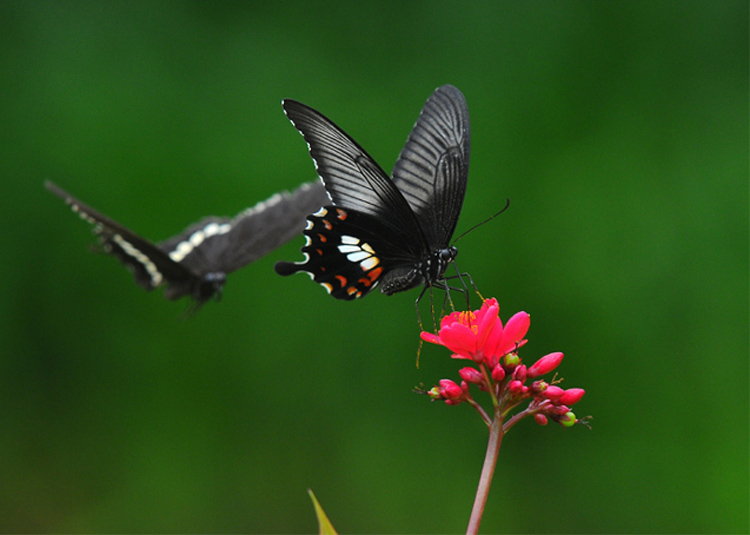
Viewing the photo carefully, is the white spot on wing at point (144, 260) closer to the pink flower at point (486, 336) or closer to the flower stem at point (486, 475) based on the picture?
the pink flower at point (486, 336)

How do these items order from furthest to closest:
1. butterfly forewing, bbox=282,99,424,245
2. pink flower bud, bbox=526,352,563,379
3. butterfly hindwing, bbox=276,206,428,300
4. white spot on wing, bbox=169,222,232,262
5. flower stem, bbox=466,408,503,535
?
white spot on wing, bbox=169,222,232,262 < butterfly hindwing, bbox=276,206,428,300 < butterfly forewing, bbox=282,99,424,245 < pink flower bud, bbox=526,352,563,379 < flower stem, bbox=466,408,503,535

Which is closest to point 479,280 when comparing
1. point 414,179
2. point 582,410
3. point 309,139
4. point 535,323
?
point 535,323

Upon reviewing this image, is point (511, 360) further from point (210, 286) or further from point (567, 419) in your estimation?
point (210, 286)

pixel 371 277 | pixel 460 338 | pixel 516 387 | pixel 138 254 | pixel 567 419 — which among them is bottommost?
pixel 567 419

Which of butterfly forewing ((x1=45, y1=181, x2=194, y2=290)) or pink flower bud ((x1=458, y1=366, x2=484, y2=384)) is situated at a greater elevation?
butterfly forewing ((x1=45, y1=181, x2=194, y2=290))

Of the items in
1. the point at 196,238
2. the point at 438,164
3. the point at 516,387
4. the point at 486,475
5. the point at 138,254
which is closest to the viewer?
the point at 486,475

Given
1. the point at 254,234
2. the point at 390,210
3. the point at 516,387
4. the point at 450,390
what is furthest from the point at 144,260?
the point at 516,387

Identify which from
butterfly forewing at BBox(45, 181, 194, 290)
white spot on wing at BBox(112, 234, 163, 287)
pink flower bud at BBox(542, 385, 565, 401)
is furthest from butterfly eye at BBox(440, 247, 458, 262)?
white spot on wing at BBox(112, 234, 163, 287)

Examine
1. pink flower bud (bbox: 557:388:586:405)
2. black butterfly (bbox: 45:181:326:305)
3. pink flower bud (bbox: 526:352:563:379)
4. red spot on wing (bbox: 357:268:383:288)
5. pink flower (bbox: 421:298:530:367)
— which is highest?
black butterfly (bbox: 45:181:326:305)

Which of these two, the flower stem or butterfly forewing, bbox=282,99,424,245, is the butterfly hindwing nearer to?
butterfly forewing, bbox=282,99,424,245
